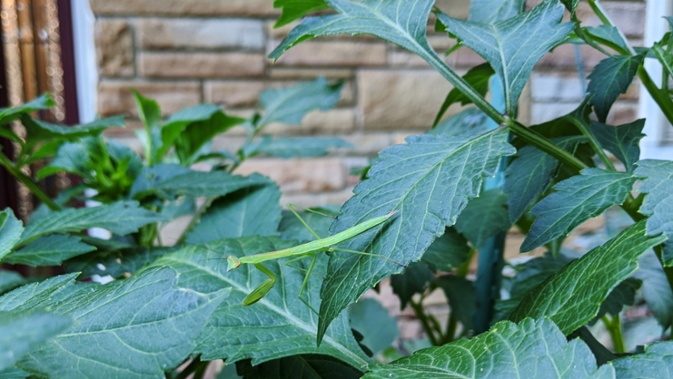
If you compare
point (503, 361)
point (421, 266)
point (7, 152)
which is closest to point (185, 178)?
point (421, 266)

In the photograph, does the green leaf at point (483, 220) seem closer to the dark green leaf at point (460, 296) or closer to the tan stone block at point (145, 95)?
the dark green leaf at point (460, 296)

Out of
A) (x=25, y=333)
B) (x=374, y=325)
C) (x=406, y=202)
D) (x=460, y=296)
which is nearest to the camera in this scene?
(x=25, y=333)

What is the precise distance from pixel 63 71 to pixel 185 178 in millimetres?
1057

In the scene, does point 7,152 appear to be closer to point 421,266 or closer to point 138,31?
point 138,31

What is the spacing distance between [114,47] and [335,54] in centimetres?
52

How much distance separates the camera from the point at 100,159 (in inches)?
21.4

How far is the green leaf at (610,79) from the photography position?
0.34 metres

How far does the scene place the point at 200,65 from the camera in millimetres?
1359

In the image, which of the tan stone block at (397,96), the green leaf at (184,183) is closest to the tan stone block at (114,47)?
the tan stone block at (397,96)

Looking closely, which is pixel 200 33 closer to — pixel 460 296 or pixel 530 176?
pixel 460 296

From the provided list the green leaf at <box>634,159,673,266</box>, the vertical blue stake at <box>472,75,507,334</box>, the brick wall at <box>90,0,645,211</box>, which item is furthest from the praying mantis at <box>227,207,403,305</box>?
the brick wall at <box>90,0,645,211</box>

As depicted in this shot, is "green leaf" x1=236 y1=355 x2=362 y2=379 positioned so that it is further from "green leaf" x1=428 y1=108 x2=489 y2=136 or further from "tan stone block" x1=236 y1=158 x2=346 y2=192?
"tan stone block" x1=236 y1=158 x2=346 y2=192

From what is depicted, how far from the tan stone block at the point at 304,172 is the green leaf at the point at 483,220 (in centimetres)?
89

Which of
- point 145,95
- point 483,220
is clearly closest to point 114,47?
point 145,95
